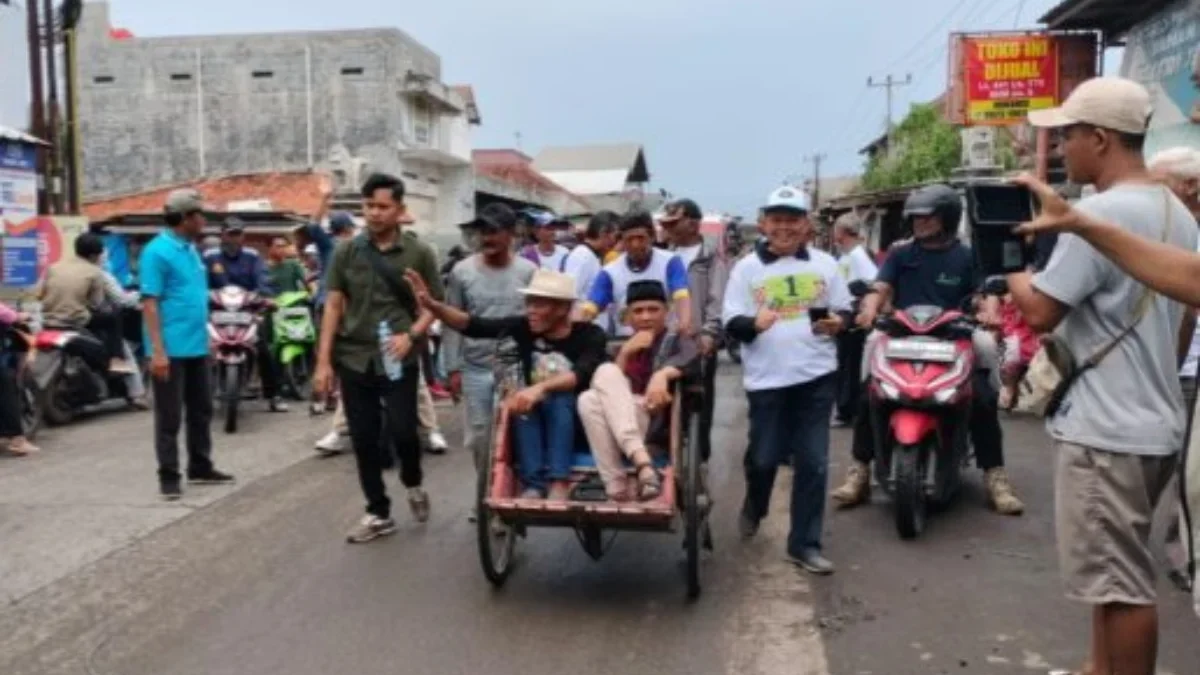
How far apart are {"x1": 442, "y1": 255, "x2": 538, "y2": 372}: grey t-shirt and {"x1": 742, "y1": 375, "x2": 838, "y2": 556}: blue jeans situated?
1.51 meters

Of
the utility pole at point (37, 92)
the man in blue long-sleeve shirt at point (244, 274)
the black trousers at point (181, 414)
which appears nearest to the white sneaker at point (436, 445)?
the black trousers at point (181, 414)

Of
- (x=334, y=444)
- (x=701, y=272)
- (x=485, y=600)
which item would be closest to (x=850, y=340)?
(x=701, y=272)

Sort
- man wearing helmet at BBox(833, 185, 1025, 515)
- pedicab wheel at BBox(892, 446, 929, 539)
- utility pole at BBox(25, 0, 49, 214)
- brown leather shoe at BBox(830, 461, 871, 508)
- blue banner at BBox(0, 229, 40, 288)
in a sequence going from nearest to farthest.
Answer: pedicab wheel at BBox(892, 446, 929, 539) < man wearing helmet at BBox(833, 185, 1025, 515) < brown leather shoe at BBox(830, 461, 871, 508) < blue banner at BBox(0, 229, 40, 288) < utility pole at BBox(25, 0, 49, 214)

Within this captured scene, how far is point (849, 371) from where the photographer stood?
9820mm

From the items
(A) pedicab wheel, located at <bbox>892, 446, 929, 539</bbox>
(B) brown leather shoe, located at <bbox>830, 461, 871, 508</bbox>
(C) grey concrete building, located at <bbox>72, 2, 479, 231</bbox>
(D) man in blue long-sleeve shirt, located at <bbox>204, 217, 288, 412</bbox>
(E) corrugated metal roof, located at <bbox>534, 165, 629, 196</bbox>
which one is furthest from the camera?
(E) corrugated metal roof, located at <bbox>534, 165, 629, 196</bbox>

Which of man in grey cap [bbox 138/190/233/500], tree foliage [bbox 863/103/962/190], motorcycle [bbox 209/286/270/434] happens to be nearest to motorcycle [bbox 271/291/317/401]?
motorcycle [bbox 209/286/270/434]

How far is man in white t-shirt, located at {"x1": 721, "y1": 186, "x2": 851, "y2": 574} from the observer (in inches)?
226

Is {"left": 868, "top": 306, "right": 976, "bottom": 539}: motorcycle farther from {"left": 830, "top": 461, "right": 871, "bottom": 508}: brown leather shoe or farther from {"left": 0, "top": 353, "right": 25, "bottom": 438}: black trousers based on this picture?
{"left": 0, "top": 353, "right": 25, "bottom": 438}: black trousers

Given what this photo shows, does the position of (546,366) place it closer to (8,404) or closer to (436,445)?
(436,445)

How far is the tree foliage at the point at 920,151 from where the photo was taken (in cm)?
3663

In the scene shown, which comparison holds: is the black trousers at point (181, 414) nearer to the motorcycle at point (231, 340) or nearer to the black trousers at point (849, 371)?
the motorcycle at point (231, 340)

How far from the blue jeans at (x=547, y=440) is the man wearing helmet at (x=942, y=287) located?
199 centimetres

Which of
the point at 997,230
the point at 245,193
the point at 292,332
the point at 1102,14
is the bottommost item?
the point at 292,332

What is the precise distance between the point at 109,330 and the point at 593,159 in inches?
2470
